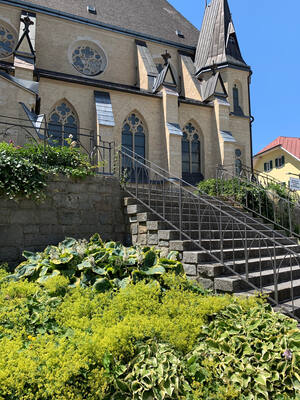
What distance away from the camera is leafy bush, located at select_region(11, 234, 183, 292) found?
4395 millimetres

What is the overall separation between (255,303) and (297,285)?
1.69 m

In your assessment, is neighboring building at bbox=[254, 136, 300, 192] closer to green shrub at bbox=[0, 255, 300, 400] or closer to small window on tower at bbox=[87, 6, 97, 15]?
small window on tower at bbox=[87, 6, 97, 15]

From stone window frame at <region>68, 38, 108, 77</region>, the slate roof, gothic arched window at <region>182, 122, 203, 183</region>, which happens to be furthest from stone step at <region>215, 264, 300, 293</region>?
the slate roof

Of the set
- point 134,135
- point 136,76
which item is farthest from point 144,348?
point 136,76

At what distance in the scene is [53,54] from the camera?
1759 cm

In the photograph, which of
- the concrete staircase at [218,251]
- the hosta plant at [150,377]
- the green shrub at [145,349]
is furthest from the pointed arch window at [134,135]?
the hosta plant at [150,377]

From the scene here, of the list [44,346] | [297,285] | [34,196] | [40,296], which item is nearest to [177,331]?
[44,346]

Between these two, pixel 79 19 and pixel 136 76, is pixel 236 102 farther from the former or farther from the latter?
pixel 79 19

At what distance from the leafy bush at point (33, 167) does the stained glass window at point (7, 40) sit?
13286 millimetres

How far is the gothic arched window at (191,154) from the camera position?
17.1 metres

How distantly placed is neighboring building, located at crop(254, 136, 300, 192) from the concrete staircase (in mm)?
23168

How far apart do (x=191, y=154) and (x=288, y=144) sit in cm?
1727

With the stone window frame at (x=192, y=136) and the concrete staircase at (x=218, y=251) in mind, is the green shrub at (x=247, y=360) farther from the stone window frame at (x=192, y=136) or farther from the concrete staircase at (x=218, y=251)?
the stone window frame at (x=192, y=136)

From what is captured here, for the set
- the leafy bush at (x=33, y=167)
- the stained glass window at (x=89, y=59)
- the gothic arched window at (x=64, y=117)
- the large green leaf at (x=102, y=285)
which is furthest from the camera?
the stained glass window at (x=89, y=59)
